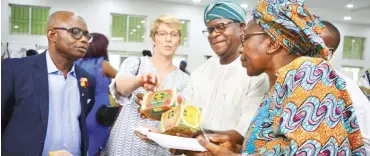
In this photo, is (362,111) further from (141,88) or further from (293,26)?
(141,88)

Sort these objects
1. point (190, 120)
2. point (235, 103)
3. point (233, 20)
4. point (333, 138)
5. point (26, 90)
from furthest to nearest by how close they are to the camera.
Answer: point (26, 90)
point (233, 20)
point (235, 103)
point (190, 120)
point (333, 138)

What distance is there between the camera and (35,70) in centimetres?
211

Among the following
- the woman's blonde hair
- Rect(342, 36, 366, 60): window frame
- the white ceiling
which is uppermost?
the white ceiling

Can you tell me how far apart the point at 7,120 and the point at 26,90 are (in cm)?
Result: 18

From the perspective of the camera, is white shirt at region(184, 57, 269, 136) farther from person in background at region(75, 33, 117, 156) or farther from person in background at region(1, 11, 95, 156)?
→ person in background at region(75, 33, 117, 156)

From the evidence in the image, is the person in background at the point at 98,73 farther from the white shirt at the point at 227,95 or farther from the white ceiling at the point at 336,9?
the white ceiling at the point at 336,9

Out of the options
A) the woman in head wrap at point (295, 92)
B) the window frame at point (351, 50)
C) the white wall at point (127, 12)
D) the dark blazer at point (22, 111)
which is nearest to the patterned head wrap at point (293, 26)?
the woman in head wrap at point (295, 92)

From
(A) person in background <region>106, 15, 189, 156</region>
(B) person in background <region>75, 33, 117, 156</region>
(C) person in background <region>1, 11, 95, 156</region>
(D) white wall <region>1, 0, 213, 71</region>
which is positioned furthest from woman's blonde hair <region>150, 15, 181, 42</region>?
(D) white wall <region>1, 0, 213, 71</region>

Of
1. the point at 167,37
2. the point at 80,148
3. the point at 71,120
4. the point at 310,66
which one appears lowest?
the point at 80,148

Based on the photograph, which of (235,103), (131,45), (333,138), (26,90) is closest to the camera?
(333,138)

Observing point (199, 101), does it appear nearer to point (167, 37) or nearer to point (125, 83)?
point (125, 83)

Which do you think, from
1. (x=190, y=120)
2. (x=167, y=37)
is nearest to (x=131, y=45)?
(x=167, y=37)

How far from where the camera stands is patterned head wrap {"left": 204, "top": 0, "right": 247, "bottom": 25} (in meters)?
1.89

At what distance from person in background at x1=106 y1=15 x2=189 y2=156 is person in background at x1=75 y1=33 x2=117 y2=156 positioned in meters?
0.94
